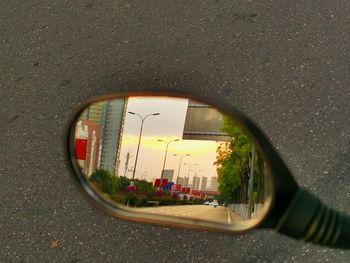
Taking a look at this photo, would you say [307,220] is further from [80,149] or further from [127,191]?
[80,149]

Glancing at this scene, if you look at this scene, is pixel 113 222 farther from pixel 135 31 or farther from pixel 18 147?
pixel 135 31

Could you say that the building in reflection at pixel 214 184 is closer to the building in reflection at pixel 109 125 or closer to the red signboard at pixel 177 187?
the red signboard at pixel 177 187

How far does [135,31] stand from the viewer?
287cm

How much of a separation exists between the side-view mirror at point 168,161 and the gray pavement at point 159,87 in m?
1.09

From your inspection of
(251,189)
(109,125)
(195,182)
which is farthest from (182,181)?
(109,125)

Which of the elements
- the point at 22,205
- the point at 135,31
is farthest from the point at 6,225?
the point at 135,31

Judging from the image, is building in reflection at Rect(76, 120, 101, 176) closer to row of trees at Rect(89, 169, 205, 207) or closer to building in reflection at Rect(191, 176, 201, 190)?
row of trees at Rect(89, 169, 205, 207)

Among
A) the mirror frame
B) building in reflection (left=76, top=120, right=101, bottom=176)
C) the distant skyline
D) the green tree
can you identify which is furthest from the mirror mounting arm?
building in reflection (left=76, top=120, right=101, bottom=176)

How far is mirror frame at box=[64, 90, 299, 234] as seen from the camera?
750mm

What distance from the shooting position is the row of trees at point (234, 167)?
3.55 ft

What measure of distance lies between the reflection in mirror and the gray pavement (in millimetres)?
1087

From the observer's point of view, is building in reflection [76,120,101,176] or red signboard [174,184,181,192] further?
building in reflection [76,120,101,176]

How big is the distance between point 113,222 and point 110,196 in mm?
1150

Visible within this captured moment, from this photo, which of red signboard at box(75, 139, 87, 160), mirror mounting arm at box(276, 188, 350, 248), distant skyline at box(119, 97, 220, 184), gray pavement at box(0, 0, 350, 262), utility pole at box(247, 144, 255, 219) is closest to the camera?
mirror mounting arm at box(276, 188, 350, 248)
